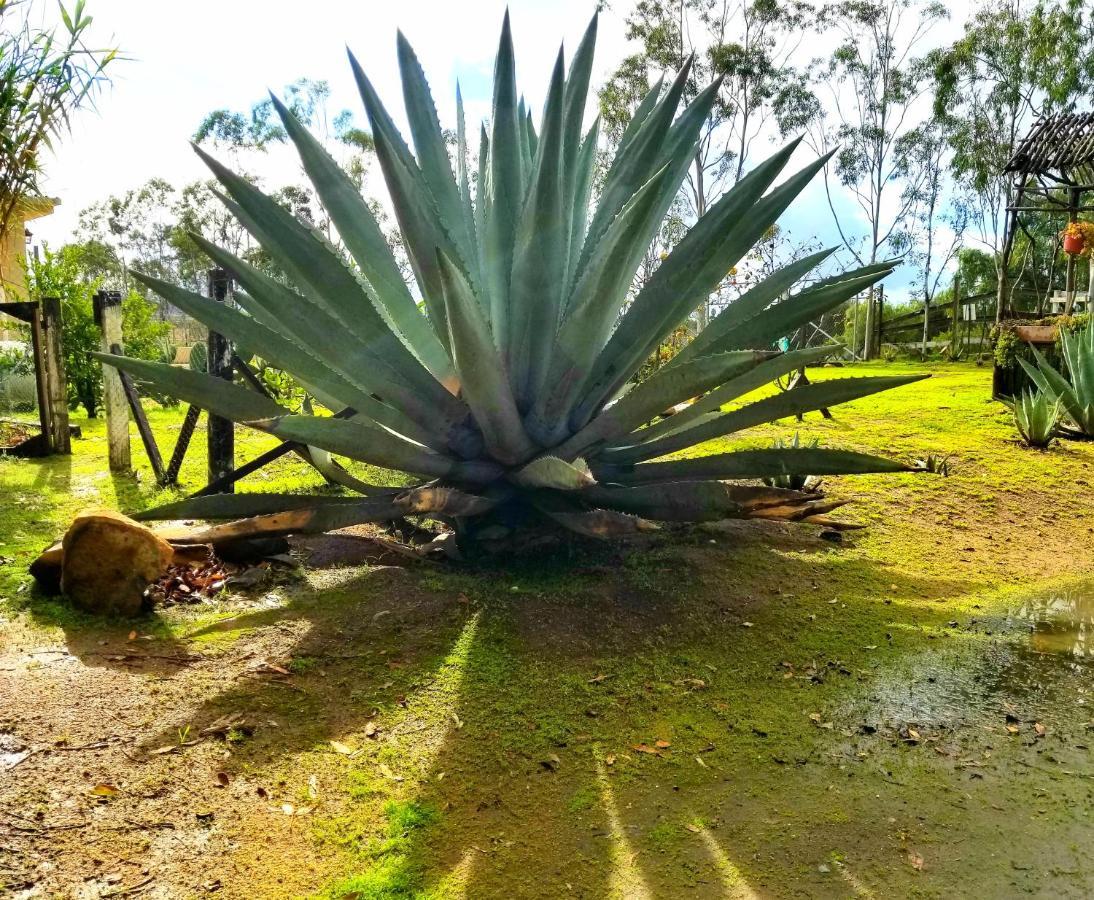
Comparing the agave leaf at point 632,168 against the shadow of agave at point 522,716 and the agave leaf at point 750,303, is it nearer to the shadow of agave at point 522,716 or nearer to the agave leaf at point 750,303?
the agave leaf at point 750,303

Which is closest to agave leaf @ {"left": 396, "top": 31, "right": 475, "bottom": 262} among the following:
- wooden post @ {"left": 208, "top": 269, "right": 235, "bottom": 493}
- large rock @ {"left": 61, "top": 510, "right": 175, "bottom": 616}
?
wooden post @ {"left": 208, "top": 269, "right": 235, "bottom": 493}

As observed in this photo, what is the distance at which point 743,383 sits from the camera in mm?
2814

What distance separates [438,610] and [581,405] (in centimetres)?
86

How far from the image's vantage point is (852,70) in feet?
102

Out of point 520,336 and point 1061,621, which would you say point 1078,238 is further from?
point 520,336

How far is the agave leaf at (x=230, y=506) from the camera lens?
233cm

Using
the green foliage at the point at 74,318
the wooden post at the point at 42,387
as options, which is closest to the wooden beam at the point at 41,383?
the wooden post at the point at 42,387

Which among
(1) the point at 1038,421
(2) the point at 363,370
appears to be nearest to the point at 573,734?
(2) the point at 363,370

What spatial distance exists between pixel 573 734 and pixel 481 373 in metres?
1.06

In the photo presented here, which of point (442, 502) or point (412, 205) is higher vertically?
point (412, 205)

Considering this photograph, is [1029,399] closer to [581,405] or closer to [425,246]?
[581,405]

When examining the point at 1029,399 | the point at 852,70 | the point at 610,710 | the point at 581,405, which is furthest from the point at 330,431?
the point at 852,70

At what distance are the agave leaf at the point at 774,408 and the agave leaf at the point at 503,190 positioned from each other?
0.66 m

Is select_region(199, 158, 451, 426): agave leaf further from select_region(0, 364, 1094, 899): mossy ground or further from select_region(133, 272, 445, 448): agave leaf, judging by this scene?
select_region(0, 364, 1094, 899): mossy ground
